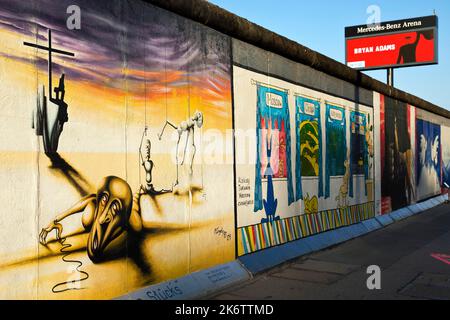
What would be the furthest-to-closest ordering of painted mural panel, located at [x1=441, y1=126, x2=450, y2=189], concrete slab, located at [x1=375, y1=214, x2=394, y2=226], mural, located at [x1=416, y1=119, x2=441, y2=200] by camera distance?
painted mural panel, located at [x1=441, y1=126, x2=450, y2=189], mural, located at [x1=416, y1=119, x2=441, y2=200], concrete slab, located at [x1=375, y1=214, x2=394, y2=226]

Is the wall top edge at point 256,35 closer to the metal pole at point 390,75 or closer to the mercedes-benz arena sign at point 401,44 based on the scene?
the mercedes-benz arena sign at point 401,44

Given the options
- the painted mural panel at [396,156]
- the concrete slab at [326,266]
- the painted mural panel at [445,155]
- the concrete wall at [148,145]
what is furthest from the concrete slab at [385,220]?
the painted mural panel at [445,155]

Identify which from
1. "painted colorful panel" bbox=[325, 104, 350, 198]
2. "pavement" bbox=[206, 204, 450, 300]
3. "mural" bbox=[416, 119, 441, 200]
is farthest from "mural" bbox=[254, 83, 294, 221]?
"mural" bbox=[416, 119, 441, 200]

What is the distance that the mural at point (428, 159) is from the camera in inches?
776

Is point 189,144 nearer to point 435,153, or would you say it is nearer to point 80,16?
point 80,16

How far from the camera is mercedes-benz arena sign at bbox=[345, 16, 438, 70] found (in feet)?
69.9

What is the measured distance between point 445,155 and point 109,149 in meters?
23.1

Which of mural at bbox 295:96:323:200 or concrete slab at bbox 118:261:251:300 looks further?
mural at bbox 295:96:323:200

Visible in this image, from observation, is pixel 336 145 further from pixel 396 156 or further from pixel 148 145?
pixel 148 145

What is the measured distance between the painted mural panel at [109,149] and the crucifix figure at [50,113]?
11 mm

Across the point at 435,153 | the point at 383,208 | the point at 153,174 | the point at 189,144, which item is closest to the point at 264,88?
the point at 189,144

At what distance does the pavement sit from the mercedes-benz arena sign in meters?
11.9
